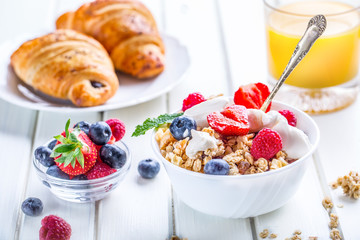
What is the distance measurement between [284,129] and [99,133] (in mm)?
475

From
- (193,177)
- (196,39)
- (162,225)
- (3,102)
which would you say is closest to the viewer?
(193,177)

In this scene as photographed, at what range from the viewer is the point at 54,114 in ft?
6.43

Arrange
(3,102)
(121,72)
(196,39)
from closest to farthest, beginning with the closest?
(3,102)
(121,72)
(196,39)

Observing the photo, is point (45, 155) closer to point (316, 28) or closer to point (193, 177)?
point (193, 177)

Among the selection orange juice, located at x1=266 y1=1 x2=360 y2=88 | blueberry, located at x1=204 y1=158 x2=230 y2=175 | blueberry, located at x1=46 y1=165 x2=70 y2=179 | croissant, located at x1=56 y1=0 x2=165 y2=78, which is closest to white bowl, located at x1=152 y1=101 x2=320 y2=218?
blueberry, located at x1=204 y1=158 x2=230 y2=175

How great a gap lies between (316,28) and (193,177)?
545 mm

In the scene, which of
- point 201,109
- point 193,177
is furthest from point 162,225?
point 201,109

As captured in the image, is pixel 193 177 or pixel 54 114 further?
pixel 54 114

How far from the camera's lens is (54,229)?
134cm

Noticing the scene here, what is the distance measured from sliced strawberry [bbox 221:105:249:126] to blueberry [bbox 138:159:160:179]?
0.31 meters

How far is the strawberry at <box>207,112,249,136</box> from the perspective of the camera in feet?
4.43

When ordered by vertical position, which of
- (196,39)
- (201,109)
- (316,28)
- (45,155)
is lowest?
(196,39)

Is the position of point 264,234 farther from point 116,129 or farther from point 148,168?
point 116,129

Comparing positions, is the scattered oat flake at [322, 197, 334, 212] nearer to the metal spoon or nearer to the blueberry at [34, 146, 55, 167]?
the metal spoon
